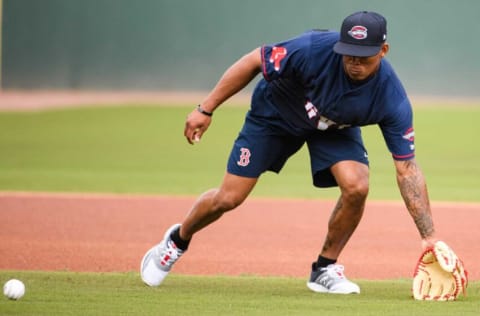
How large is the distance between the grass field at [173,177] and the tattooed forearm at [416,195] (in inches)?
18.9

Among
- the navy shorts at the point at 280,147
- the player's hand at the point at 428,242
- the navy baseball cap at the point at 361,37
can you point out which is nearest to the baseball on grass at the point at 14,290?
the navy shorts at the point at 280,147

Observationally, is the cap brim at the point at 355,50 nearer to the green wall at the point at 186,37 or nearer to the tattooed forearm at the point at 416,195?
the tattooed forearm at the point at 416,195

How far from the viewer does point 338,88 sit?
6.89m

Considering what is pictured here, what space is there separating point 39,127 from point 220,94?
54.2 feet

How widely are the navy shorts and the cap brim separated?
829 mm

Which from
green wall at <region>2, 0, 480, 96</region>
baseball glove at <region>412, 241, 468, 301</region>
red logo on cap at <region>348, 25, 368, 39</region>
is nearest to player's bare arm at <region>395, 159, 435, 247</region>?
baseball glove at <region>412, 241, 468, 301</region>

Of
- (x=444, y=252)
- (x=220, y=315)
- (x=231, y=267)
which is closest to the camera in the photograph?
(x=220, y=315)

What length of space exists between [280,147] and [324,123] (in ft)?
1.54

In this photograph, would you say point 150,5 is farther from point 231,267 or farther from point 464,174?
point 231,267

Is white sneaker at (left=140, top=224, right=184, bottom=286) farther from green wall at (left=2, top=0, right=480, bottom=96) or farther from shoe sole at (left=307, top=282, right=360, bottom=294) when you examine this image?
green wall at (left=2, top=0, right=480, bottom=96)

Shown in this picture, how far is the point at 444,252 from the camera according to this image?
6.72 meters

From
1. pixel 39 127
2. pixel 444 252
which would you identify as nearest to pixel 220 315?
pixel 444 252

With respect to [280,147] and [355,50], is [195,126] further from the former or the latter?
[355,50]

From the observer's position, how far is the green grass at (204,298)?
643 cm
